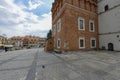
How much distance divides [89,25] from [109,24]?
12.9ft

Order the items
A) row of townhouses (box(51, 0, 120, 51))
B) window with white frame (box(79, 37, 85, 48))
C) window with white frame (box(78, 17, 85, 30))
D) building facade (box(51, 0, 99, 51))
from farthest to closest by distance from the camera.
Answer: window with white frame (box(78, 17, 85, 30))
window with white frame (box(79, 37, 85, 48))
row of townhouses (box(51, 0, 120, 51))
building facade (box(51, 0, 99, 51))

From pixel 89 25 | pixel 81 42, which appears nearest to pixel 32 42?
pixel 89 25

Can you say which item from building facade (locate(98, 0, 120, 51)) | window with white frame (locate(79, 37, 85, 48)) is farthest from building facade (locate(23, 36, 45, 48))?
building facade (locate(98, 0, 120, 51))

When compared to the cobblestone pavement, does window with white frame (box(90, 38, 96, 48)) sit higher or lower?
higher

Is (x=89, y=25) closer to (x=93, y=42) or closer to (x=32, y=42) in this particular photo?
(x=93, y=42)

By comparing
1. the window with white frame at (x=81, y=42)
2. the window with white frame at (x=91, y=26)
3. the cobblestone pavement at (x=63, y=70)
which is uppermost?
the window with white frame at (x=91, y=26)

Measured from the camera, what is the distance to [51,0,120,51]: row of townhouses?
62.7 ft

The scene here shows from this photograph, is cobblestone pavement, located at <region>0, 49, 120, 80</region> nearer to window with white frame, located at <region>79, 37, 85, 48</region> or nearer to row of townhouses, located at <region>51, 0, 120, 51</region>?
row of townhouses, located at <region>51, 0, 120, 51</region>

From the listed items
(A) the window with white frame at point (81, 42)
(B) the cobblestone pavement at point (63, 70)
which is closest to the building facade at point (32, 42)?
(A) the window with white frame at point (81, 42)

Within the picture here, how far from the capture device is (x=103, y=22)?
22688 millimetres

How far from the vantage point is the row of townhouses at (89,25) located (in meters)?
19.1

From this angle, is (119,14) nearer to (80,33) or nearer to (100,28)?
(100,28)

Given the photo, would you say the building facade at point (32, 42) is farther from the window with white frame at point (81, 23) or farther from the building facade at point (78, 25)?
the window with white frame at point (81, 23)

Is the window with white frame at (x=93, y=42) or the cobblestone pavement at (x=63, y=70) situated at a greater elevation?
the window with white frame at (x=93, y=42)
